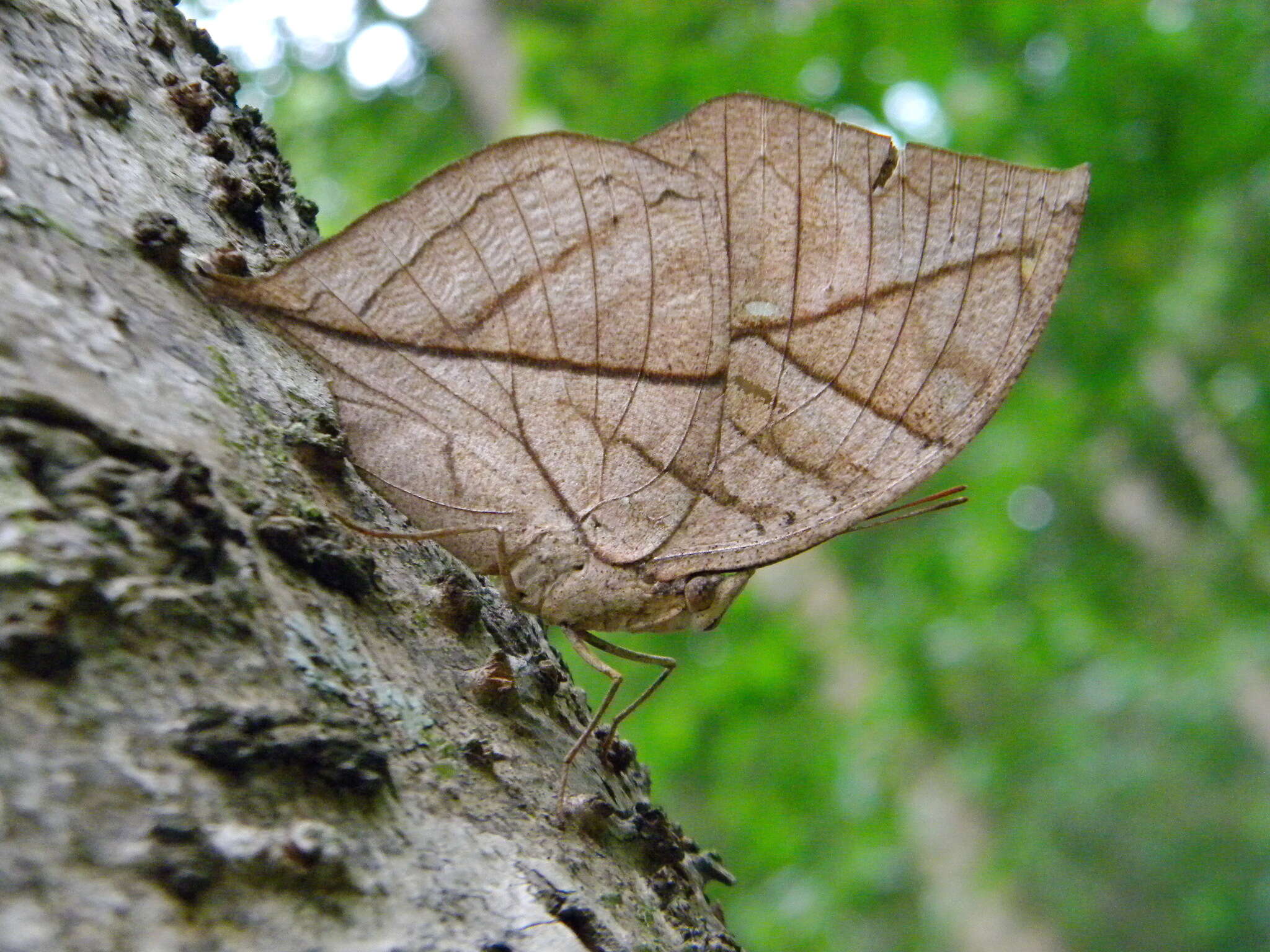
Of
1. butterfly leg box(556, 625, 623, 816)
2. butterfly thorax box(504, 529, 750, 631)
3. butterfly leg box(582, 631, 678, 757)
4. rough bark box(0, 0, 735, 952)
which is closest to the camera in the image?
rough bark box(0, 0, 735, 952)

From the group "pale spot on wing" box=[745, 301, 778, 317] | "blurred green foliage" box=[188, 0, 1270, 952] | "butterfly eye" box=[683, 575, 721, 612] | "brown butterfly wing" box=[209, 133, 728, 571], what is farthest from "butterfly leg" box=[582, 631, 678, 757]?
"blurred green foliage" box=[188, 0, 1270, 952]

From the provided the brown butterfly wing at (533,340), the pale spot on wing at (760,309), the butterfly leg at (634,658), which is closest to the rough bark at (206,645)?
the brown butterfly wing at (533,340)

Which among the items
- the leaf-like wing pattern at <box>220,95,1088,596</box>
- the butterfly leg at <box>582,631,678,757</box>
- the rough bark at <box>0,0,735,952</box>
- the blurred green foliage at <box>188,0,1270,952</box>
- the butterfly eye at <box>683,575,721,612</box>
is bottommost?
the rough bark at <box>0,0,735,952</box>

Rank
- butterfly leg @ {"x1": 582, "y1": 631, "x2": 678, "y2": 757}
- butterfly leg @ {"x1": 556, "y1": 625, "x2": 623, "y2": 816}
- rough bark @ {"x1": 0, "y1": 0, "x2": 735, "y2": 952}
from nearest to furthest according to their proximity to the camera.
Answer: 1. rough bark @ {"x1": 0, "y1": 0, "x2": 735, "y2": 952}
2. butterfly leg @ {"x1": 556, "y1": 625, "x2": 623, "y2": 816}
3. butterfly leg @ {"x1": 582, "y1": 631, "x2": 678, "y2": 757}

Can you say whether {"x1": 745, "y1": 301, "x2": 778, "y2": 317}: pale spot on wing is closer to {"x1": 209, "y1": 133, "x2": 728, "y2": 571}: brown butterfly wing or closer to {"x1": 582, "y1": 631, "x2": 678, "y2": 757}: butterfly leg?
{"x1": 209, "y1": 133, "x2": 728, "y2": 571}: brown butterfly wing

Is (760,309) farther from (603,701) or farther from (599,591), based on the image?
(603,701)

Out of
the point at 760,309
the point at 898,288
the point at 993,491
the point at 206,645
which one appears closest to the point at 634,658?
the point at 760,309

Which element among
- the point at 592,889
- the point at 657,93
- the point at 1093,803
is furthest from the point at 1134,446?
the point at 592,889

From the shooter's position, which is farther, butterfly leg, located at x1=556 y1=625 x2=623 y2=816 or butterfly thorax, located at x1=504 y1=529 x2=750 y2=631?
butterfly thorax, located at x1=504 y1=529 x2=750 y2=631
